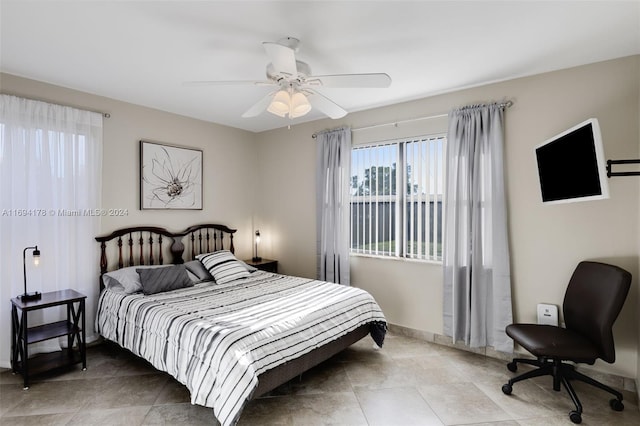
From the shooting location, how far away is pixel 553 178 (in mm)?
2520

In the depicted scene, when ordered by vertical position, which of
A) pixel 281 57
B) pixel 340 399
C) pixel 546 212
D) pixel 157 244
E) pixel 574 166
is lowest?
pixel 340 399

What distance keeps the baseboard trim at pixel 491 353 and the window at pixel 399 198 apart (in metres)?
0.84

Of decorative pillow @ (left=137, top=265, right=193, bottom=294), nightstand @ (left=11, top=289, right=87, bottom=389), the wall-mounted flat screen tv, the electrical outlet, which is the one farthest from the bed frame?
the wall-mounted flat screen tv

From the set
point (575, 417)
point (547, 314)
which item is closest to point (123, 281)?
point (575, 417)

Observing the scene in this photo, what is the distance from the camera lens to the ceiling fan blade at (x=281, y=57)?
1.88m

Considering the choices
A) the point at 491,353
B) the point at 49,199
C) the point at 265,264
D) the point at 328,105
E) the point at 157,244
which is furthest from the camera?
the point at 265,264

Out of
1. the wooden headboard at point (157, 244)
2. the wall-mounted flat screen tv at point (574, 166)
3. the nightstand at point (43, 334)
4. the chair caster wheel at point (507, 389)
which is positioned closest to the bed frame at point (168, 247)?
the wooden headboard at point (157, 244)

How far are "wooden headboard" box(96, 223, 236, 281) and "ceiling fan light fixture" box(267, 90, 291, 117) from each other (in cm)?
235

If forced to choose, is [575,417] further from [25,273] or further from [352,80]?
[25,273]

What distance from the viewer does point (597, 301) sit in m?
2.43

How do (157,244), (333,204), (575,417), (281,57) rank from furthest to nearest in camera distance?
(333,204) → (157,244) → (575,417) → (281,57)

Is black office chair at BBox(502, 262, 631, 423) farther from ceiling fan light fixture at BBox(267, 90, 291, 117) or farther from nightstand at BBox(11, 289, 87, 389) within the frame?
nightstand at BBox(11, 289, 87, 389)

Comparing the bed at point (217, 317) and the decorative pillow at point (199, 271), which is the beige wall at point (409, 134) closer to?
the bed at point (217, 317)

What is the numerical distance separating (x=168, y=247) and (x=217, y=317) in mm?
1941
